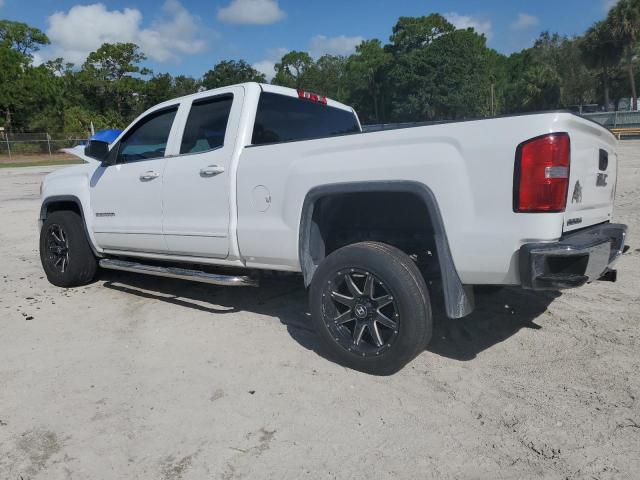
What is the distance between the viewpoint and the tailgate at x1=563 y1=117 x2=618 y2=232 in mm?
2828

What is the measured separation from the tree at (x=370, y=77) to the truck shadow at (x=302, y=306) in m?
68.3

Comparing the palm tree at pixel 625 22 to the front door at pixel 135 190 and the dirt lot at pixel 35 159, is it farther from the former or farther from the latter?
the front door at pixel 135 190

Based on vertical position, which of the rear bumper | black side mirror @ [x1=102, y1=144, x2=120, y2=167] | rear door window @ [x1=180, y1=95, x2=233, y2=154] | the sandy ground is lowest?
the sandy ground

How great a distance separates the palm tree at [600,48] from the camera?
4847 centimetres

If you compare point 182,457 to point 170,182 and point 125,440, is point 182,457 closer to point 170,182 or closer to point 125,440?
point 125,440

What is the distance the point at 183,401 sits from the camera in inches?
123

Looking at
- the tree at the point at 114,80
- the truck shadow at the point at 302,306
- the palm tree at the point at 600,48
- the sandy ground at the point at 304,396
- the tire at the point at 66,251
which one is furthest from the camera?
the tree at the point at 114,80

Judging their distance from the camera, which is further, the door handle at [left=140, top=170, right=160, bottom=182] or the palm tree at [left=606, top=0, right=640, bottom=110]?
the palm tree at [left=606, top=0, right=640, bottom=110]

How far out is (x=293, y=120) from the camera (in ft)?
14.9

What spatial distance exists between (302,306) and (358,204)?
1413 mm

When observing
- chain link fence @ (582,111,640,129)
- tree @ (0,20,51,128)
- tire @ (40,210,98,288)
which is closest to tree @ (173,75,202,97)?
tree @ (0,20,51,128)

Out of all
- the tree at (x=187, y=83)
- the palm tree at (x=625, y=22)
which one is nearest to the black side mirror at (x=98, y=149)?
the palm tree at (x=625, y=22)

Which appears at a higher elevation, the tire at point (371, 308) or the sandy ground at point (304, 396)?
the tire at point (371, 308)

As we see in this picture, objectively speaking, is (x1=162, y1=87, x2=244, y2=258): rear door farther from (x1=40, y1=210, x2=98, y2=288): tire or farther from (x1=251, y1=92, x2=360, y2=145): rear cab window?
(x1=40, y1=210, x2=98, y2=288): tire
